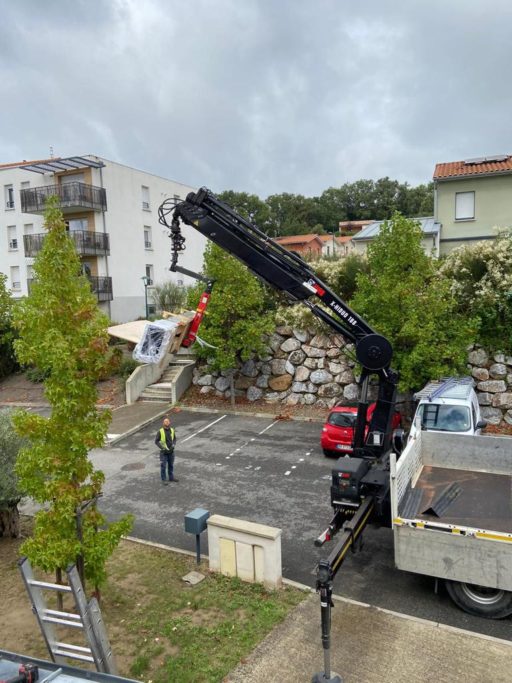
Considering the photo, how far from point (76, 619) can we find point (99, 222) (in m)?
29.4

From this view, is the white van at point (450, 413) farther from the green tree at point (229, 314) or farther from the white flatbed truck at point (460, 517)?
the green tree at point (229, 314)

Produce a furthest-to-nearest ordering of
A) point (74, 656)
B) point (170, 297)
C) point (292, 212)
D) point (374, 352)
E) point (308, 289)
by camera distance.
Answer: point (292, 212), point (170, 297), point (308, 289), point (374, 352), point (74, 656)

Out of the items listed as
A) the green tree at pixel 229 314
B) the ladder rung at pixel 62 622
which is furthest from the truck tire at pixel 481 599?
the green tree at pixel 229 314

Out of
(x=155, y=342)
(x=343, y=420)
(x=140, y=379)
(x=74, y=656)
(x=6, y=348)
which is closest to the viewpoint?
(x=74, y=656)

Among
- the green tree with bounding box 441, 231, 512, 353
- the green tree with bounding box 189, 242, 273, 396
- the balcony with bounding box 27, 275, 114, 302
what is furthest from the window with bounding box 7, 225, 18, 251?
the green tree with bounding box 441, 231, 512, 353

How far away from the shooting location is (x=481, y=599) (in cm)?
697

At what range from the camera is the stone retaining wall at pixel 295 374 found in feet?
65.9

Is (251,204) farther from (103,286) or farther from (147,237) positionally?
(103,286)

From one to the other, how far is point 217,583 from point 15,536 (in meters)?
4.55

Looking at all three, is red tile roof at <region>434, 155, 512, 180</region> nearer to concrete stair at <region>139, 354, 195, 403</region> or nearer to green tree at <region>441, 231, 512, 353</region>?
green tree at <region>441, 231, 512, 353</region>

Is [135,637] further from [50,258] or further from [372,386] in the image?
[372,386]

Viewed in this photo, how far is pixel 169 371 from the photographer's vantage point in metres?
24.0

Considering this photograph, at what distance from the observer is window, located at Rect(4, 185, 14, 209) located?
1383 inches

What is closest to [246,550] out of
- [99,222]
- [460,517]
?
[460,517]
